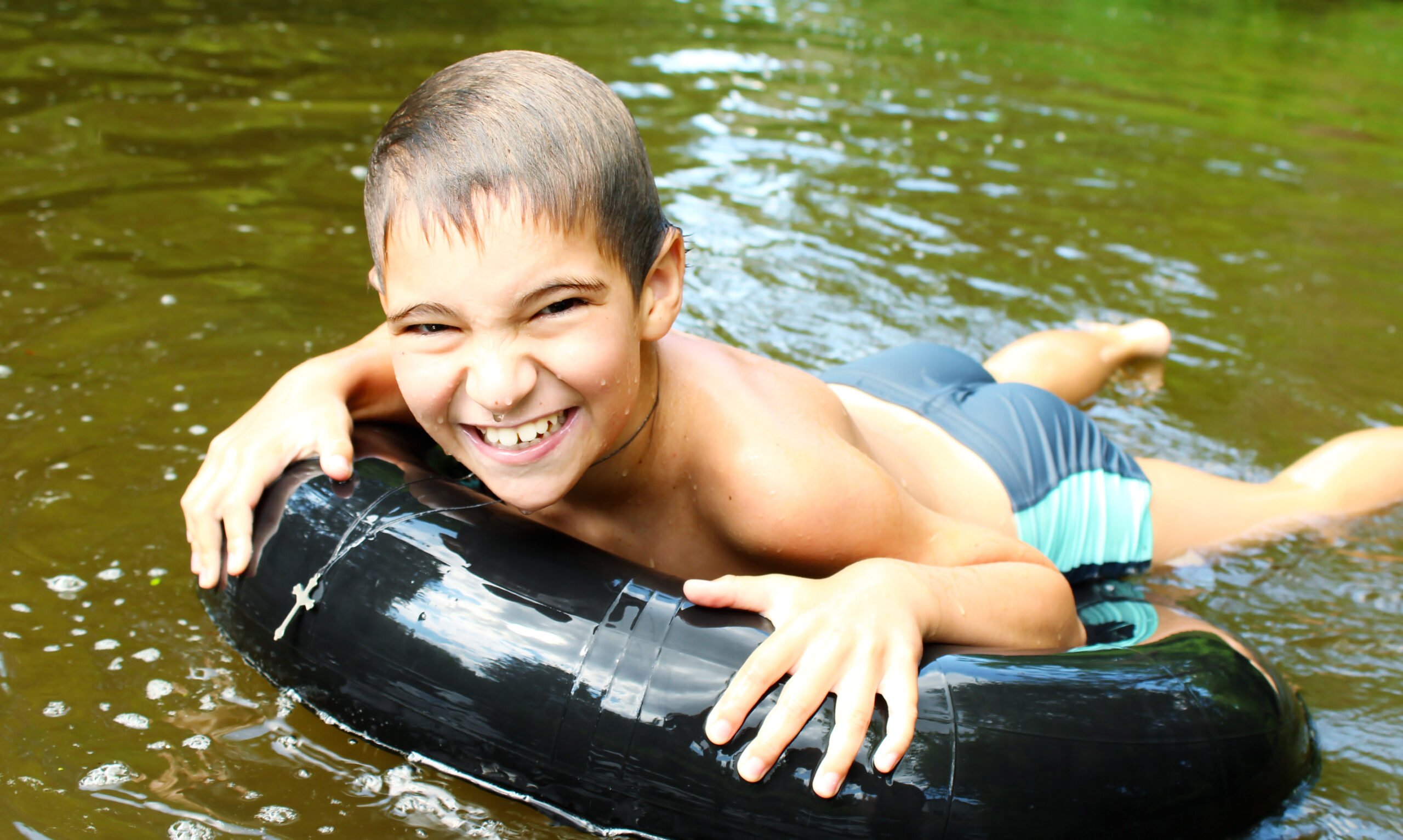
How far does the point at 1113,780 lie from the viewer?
1934 mm

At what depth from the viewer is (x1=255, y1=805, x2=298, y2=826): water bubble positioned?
2037mm

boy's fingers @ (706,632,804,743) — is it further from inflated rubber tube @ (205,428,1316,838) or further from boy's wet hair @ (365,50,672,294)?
boy's wet hair @ (365,50,672,294)

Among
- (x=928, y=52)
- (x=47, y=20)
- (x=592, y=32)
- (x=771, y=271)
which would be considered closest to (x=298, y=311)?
(x=771, y=271)

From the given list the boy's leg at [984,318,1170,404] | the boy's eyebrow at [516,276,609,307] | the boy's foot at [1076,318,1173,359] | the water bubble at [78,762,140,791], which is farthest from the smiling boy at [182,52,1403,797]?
the boy's foot at [1076,318,1173,359]

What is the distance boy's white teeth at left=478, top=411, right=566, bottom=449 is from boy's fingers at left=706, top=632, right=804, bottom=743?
0.53 meters

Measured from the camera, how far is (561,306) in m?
1.91

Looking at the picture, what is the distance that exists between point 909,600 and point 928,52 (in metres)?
10.1

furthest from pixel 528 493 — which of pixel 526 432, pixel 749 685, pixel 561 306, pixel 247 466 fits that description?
pixel 247 466

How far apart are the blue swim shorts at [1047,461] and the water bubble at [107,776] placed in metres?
2.10

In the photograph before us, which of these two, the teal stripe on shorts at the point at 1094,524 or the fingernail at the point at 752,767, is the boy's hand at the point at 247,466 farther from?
the teal stripe on shorts at the point at 1094,524

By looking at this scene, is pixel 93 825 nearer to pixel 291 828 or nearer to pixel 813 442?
pixel 291 828

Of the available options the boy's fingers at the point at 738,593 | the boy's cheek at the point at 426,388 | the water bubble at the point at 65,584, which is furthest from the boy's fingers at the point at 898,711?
the water bubble at the point at 65,584

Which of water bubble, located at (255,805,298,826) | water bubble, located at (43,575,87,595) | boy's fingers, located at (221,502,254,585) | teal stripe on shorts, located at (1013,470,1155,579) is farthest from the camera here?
teal stripe on shorts, located at (1013,470,1155,579)

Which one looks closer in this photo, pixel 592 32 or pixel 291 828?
pixel 291 828
